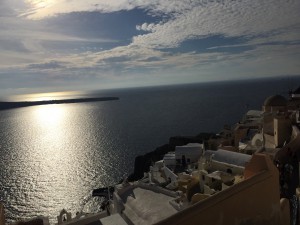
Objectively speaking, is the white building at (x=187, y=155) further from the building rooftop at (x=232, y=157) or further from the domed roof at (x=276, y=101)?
the domed roof at (x=276, y=101)

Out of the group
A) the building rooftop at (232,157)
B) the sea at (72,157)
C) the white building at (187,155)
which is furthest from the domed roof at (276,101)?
the sea at (72,157)

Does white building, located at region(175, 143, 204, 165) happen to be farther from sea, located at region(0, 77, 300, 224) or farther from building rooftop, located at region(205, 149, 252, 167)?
sea, located at region(0, 77, 300, 224)

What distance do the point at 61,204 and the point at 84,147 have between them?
31707 millimetres

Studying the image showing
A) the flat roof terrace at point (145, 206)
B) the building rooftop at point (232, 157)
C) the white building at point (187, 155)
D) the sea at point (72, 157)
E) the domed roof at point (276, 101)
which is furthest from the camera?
the sea at point (72, 157)

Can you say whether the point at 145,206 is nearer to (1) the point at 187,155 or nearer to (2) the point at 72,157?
(1) the point at 187,155

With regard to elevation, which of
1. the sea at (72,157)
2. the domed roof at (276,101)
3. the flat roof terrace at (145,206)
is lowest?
the sea at (72,157)

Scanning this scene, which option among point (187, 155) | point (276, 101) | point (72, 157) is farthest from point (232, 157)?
point (72, 157)

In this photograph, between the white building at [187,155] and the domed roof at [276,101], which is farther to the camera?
the domed roof at [276,101]

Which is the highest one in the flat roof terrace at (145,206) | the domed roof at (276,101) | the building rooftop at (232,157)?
the domed roof at (276,101)

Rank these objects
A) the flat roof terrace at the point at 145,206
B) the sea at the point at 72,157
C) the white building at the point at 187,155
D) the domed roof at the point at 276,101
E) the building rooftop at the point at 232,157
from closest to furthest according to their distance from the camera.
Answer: the flat roof terrace at the point at 145,206, the building rooftop at the point at 232,157, the white building at the point at 187,155, the domed roof at the point at 276,101, the sea at the point at 72,157

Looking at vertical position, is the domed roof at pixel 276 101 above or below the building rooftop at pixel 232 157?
above

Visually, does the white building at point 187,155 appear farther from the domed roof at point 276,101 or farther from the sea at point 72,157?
the sea at point 72,157

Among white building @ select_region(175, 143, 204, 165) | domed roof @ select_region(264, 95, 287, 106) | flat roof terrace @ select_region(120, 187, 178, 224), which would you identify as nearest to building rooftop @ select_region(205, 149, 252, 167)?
flat roof terrace @ select_region(120, 187, 178, 224)

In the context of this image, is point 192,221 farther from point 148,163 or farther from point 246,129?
point 148,163
